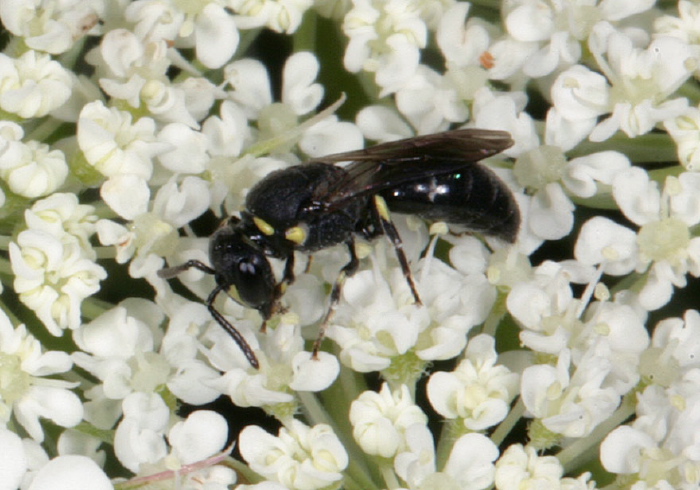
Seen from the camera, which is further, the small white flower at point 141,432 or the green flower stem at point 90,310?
the green flower stem at point 90,310

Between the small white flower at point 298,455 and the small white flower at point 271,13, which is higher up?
the small white flower at point 271,13

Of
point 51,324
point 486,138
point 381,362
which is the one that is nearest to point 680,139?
point 486,138


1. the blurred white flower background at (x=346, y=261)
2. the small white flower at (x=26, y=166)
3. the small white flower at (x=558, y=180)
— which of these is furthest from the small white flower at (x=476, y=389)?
the small white flower at (x=26, y=166)

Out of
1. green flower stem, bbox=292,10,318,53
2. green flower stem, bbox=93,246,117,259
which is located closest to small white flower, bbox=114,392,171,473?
green flower stem, bbox=93,246,117,259

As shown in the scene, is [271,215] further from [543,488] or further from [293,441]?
[543,488]

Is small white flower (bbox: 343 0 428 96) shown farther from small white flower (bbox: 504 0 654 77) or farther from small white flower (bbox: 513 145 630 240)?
small white flower (bbox: 513 145 630 240)

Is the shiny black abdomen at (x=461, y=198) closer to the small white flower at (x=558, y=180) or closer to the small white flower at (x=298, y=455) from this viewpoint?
the small white flower at (x=558, y=180)
